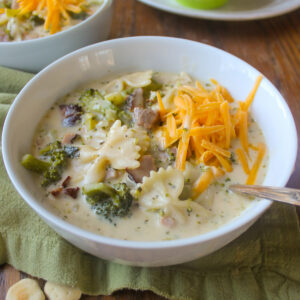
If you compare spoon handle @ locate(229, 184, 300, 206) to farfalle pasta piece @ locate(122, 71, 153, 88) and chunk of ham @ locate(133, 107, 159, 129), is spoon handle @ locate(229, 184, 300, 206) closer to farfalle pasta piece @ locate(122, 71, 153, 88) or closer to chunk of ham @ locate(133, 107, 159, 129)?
chunk of ham @ locate(133, 107, 159, 129)

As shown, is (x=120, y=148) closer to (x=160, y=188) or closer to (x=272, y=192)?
(x=160, y=188)

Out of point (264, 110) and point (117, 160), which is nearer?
point (117, 160)

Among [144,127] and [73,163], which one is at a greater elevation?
[144,127]

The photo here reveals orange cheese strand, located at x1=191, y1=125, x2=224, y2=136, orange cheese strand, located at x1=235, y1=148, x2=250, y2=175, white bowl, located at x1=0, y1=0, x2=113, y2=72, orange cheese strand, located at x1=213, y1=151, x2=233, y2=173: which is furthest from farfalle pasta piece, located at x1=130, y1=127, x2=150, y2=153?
white bowl, located at x1=0, y1=0, x2=113, y2=72

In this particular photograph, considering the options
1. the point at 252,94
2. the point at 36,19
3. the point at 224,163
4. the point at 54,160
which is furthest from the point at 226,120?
the point at 36,19

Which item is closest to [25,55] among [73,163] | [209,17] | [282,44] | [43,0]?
[43,0]

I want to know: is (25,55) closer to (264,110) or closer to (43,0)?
(43,0)
